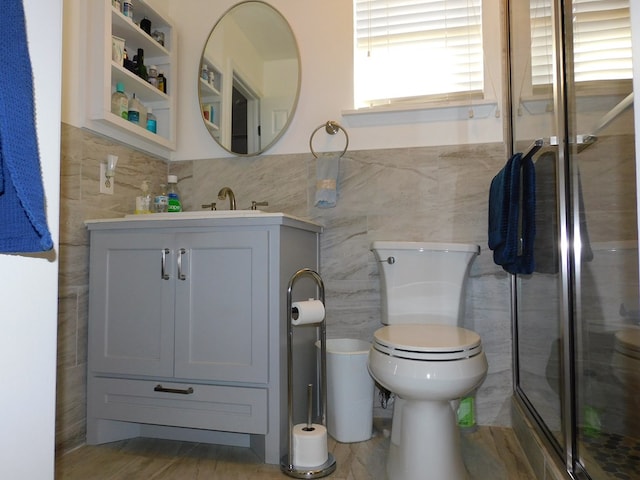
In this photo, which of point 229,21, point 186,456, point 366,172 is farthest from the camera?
point 229,21

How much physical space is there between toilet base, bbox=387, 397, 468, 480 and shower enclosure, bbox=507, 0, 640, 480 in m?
0.30

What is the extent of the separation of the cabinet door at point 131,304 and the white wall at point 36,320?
1117mm

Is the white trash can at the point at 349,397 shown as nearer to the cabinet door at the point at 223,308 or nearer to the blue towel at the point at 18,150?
the cabinet door at the point at 223,308

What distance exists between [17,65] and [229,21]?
6.81 ft

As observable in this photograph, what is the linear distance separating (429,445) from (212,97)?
1935mm

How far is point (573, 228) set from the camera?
1312 millimetres

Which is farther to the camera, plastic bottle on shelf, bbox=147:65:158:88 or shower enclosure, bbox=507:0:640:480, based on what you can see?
plastic bottle on shelf, bbox=147:65:158:88

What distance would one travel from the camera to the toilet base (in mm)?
1409

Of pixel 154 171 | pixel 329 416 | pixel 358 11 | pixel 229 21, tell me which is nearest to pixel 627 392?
pixel 329 416

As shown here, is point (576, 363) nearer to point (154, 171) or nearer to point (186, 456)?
point (186, 456)

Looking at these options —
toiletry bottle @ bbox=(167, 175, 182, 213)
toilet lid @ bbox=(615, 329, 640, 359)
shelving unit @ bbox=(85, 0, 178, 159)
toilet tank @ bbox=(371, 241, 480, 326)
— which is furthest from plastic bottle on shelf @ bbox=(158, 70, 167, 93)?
toilet lid @ bbox=(615, 329, 640, 359)

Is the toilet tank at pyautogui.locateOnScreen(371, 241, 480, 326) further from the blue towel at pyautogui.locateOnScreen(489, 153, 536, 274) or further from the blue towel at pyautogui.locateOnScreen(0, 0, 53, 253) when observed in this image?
the blue towel at pyautogui.locateOnScreen(0, 0, 53, 253)

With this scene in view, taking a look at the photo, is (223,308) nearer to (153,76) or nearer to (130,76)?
(130,76)

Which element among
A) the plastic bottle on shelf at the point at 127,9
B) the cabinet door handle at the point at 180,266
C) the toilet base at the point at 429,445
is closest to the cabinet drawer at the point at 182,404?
the cabinet door handle at the point at 180,266
